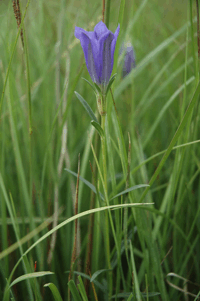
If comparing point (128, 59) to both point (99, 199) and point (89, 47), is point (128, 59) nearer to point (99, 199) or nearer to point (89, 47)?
point (89, 47)

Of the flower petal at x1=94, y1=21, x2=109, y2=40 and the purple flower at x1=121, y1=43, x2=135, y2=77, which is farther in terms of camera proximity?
the purple flower at x1=121, y1=43, x2=135, y2=77

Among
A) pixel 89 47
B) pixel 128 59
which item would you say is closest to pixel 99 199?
pixel 89 47

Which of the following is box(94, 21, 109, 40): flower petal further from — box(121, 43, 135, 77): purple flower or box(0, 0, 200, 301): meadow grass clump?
box(121, 43, 135, 77): purple flower

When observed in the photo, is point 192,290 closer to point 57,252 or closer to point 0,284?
point 57,252

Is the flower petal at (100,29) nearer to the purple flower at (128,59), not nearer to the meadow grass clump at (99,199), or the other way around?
the meadow grass clump at (99,199)

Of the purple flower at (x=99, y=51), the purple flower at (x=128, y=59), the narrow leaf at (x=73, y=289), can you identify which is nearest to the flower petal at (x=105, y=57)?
the purple flower at (x=99, y=51)

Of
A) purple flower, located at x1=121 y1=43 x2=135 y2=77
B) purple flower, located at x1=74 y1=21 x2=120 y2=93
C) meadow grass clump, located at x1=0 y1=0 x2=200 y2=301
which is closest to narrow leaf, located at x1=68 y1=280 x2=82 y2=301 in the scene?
meadow grass clump, located at x1=0 y1=0 x2=200 y2=301

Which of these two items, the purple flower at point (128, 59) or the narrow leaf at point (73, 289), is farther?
the purple flower at point (128, 59)

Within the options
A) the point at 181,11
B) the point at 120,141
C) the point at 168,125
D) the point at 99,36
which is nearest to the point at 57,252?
the point at 120,141
